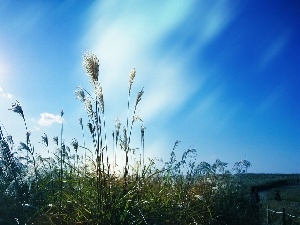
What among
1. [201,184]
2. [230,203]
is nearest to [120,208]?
[201,184]

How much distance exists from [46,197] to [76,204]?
0.61 m

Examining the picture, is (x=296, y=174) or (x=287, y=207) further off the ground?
(x=296, y=174)

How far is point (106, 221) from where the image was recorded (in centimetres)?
379

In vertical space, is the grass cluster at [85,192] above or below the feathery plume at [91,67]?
below

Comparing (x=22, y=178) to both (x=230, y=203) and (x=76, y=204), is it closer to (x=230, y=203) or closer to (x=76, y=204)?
(x=76, y=204)

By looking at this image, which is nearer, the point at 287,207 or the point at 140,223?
the point at 140,223

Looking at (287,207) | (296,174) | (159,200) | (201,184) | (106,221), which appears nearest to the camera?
(106,221)

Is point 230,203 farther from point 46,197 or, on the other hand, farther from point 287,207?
point 46,197

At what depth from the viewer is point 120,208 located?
392 cm

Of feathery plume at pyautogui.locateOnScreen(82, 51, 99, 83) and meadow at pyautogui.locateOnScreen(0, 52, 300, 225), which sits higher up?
feathery plume at pyautogui.locateOnScreen(82, 51, 99, 83)

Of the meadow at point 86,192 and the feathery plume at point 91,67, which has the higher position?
the feathery plume at point 91,67

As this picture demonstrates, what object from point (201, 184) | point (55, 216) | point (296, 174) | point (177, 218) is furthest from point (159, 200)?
point (296, 174)

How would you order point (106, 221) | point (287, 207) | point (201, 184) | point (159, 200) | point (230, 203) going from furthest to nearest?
point (287, 207), point (230, 203), point (201, 184), point (159, 200), point (106, 221)

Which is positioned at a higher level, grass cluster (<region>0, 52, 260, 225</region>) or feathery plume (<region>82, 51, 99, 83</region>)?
feathery plume (<region>82, 51, 99, 83</region>)
